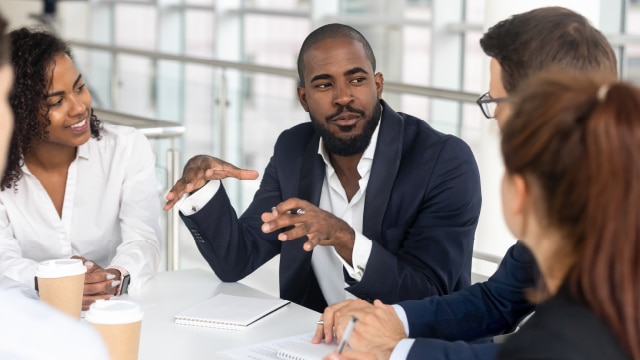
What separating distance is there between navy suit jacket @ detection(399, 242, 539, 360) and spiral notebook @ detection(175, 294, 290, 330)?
30cm

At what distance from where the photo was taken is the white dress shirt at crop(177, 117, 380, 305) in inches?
92.5

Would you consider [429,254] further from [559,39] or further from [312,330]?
[559,39]

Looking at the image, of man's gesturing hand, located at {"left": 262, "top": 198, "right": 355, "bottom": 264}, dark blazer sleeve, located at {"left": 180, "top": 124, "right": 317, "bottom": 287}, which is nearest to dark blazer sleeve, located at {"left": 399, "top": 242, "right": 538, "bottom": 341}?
man's gesturing hand, located at {"left": 262, "top": 198, "right": 355, "bottom": 264}

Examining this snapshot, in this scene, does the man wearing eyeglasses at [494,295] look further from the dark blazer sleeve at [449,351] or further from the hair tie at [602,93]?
the hair tie at [602,93]

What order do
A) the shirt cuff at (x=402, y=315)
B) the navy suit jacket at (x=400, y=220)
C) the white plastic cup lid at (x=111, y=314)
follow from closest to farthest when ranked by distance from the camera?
the white plastic cup lid at (x=111, y=314)
the shirt cuff at (x=402, y=315)
the navy suit jacket at (x=400, y=220)

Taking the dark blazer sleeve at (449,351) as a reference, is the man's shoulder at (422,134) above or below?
above

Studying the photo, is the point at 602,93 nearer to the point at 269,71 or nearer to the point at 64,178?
the point at 64,178

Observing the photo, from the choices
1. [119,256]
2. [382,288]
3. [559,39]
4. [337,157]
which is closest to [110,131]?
[119,256]

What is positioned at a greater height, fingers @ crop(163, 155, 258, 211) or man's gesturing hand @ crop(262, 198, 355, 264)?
fingers @ crop(163, 155, 258, 211)

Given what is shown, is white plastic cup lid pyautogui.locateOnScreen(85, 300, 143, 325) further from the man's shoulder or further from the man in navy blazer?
the man's shoulder

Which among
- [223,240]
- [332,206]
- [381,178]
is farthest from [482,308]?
[223,240]

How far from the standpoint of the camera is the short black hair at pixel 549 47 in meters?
1.61

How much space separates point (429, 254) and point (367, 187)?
0.23 meters

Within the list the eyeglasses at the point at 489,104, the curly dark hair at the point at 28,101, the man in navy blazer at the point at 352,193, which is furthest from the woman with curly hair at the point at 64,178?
the eyeglasses at the point at 489,104
